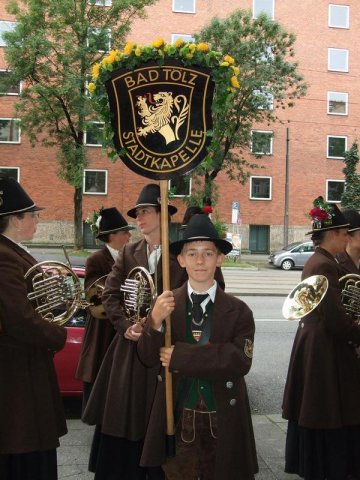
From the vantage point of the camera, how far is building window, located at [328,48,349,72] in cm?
3859

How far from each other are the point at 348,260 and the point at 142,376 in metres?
2.09

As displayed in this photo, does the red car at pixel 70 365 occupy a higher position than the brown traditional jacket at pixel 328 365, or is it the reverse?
the brown traditional jacket at pixel 328 365

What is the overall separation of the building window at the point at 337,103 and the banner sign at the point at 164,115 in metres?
37.7

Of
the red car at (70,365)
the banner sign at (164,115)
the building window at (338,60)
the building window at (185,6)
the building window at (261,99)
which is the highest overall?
the building window at (185,6)

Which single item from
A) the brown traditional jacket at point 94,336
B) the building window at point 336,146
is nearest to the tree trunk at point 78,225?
the building window at point 336,146

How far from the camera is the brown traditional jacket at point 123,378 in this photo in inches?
151

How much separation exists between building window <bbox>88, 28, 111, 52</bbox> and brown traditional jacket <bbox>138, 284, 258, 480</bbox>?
24.4 meters

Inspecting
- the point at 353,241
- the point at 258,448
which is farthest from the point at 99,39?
the point at 258,448

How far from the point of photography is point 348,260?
4730mm

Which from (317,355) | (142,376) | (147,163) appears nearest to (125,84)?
(147,163)

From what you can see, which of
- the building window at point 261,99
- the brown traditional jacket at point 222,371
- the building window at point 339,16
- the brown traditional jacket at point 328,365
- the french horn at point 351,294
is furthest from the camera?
the building window at point 339,16

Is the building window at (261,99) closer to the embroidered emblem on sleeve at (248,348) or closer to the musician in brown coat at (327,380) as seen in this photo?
the musician in brown coat at (327,380)

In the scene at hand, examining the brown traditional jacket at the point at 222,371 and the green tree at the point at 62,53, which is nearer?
the brown traditional jacket at the point at 222,371

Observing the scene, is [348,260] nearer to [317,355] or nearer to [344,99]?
[317,355]
